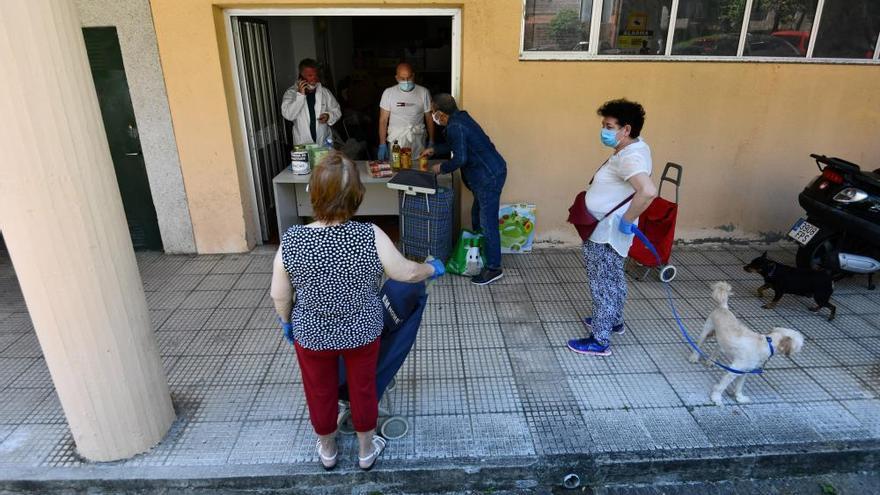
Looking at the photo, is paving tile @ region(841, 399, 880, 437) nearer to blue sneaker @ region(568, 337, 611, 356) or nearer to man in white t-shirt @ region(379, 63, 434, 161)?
blue sneaker @ region(568, 337, 611, 356)

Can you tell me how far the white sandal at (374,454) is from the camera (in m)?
2.66

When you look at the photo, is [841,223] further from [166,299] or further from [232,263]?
[166,299]

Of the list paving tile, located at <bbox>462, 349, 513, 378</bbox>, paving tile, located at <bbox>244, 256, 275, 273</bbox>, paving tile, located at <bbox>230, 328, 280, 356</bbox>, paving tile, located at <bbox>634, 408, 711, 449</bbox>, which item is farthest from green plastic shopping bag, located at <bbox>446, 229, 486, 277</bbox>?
paving tile, located at <bbox>634, 408, 711, 449</bbox>

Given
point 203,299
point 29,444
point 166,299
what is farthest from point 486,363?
point 166,299

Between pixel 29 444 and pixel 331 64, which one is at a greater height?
pixel 331 64

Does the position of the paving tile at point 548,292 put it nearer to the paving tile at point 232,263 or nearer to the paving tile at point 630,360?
the paving tile at point 630,360

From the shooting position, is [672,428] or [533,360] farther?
[533,360]

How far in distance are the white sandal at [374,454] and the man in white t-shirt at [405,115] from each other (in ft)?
11.6

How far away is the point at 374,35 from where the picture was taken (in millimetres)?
9898

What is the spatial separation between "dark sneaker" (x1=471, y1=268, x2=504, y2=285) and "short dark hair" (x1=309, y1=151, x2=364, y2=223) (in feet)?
8.88

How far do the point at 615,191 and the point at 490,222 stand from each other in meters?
1.56

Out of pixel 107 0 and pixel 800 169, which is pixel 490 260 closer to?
pixel 800 169

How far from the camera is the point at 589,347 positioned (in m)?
3.65

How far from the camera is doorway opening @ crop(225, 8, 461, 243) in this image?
499 cm
